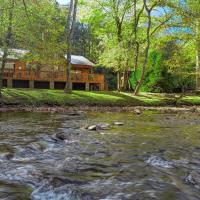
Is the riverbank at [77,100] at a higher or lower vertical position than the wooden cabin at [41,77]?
lower

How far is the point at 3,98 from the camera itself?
77.3 feet

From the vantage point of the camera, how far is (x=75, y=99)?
2638 centimetres

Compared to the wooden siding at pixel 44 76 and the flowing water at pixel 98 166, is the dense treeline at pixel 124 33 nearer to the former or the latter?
the wooden siding at pixel 44 76

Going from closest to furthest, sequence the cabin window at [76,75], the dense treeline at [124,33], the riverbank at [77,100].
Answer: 1. the dense treeline at [124,33]
2. the riverbank at [77,100]
3. the cabin window at [76,75]

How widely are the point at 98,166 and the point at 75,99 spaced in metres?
19.4

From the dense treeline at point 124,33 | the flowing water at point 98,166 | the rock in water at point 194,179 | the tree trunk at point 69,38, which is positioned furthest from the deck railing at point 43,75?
the rock in water at point 194,179

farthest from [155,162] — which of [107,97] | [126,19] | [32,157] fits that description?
[126,19]

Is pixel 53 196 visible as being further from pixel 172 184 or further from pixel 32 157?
pixel 32 157

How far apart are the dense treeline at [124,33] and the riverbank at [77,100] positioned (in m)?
2.42

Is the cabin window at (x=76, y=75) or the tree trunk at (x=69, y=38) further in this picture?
the cabin window at (x=76, y=75)

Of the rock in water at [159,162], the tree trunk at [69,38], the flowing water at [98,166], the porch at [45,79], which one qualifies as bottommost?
the flowing water at [98,166]

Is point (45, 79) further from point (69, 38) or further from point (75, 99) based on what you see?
point (75, 99)

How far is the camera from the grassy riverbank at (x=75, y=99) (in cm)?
2416

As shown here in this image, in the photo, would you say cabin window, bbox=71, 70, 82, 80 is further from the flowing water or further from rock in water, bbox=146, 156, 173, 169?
rock in water, bbox=146, 156, 173, 169
